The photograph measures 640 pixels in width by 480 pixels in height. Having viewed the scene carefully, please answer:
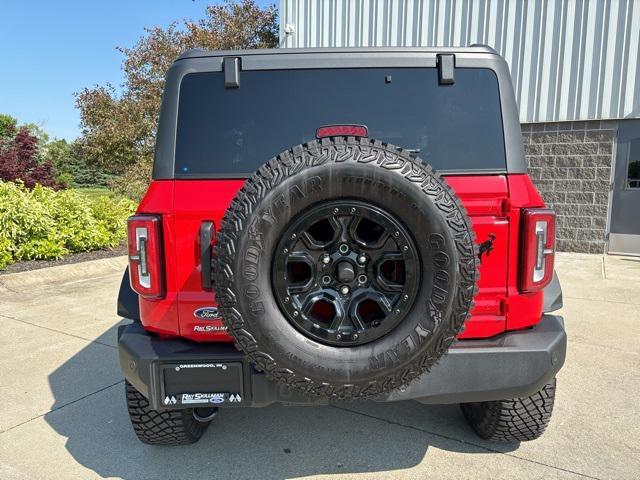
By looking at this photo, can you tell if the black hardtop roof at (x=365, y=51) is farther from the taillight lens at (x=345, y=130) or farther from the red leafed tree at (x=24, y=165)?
the red leafed tree at (x=24, y=165)

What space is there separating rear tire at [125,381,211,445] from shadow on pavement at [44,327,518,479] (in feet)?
0.33

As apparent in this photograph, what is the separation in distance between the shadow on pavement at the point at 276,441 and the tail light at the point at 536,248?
1075mm

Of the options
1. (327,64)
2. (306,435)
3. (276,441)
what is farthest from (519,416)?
(327,64)

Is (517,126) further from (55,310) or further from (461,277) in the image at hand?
(55,310)

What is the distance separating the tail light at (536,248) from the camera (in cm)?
204

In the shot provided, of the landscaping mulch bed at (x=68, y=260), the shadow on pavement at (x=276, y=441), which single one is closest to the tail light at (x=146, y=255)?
the shadow on pavement at (x=276, y=441)

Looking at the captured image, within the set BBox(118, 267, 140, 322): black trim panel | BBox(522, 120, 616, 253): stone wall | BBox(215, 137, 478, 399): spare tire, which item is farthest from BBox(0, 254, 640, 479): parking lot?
BBox(522, 120, 616, 253): stone wall

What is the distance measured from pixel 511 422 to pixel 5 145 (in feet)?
63.1

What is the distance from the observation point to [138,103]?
12328 millimetres

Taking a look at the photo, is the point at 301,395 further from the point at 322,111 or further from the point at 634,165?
the point at 634,165

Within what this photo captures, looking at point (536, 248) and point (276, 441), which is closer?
point (536, 248)

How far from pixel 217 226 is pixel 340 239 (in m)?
0.59

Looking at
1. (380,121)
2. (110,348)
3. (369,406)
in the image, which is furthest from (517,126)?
(110,348)

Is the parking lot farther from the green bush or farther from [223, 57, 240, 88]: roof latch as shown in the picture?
the green bush
